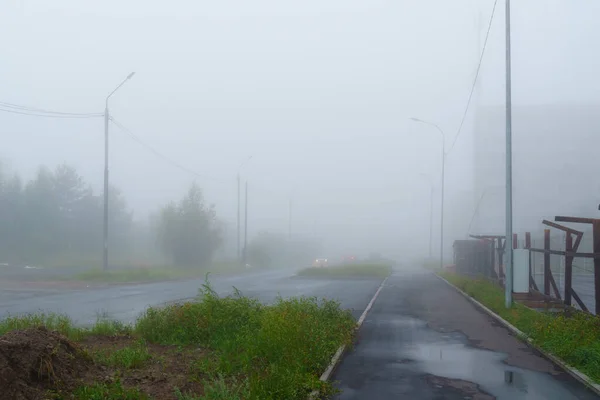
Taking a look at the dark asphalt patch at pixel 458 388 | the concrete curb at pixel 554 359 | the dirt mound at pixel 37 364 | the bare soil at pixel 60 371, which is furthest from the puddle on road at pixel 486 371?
the dirt mound at pixel 37 364

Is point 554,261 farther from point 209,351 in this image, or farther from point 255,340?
point 209,351

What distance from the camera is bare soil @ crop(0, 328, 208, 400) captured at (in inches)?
247

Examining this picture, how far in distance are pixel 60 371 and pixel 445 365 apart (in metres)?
5.70

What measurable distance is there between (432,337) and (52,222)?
157ft

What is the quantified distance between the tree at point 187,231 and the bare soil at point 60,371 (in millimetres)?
40250

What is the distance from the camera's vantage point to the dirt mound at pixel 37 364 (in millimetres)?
6168

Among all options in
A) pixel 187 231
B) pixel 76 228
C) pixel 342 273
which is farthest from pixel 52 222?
pixel 342 273

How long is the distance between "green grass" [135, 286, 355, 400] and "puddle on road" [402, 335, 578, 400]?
153 centimetres

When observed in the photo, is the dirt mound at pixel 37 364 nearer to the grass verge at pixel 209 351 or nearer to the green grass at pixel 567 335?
the grass verge at pixel 209 351

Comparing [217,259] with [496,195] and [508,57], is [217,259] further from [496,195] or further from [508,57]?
[508,57]

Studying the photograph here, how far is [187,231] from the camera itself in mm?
48250

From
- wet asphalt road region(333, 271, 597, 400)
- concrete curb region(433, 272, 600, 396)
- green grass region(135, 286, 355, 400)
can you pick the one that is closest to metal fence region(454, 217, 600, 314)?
concrete curb region(433, 272, 600, 396)

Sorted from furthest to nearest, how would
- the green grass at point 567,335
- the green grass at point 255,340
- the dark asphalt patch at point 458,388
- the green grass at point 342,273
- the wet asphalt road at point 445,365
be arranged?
the green grass at point 342,273
the green grass at point 567,335
the wet asphalt road at point 445,365
the dark asphalt patch at point 458,388
the green grass at point 255,340

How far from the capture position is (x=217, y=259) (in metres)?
60.1
